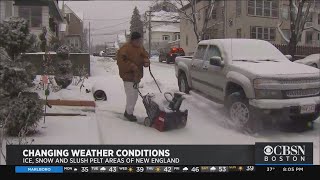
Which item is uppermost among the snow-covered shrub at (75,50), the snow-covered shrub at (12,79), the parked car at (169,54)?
the snow-covered shrub at (75,50)

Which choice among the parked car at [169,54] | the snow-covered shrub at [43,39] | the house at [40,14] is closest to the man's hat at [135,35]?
the parked car at [169,54]

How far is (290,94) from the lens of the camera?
2666 mm

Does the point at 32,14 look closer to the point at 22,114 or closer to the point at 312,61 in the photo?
the point at 22,114

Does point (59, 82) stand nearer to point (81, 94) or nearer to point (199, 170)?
point (81, 94)

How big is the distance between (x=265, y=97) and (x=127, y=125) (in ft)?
2.90

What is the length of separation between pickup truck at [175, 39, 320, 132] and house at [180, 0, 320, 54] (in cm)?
6

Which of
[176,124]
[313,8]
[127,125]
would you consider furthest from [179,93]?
[313,8]

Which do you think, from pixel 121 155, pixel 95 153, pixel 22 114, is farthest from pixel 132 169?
pixel 22 114

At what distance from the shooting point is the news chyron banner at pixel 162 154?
2.31 metres

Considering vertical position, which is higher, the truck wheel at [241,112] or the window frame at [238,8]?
the window frame at [238,8]

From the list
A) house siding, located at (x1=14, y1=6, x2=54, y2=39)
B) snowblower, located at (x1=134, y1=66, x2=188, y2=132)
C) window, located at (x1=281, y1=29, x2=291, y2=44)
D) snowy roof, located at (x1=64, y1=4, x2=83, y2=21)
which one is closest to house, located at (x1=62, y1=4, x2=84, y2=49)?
snowy roof, located at (x1=64, y1=4, x2=83, y2=21)

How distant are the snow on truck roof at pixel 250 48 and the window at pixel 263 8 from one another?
18 centimetres

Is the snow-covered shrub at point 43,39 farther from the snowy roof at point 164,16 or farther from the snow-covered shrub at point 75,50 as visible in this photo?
the snowy roof at point 164,16

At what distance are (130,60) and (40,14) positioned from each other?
639mm
